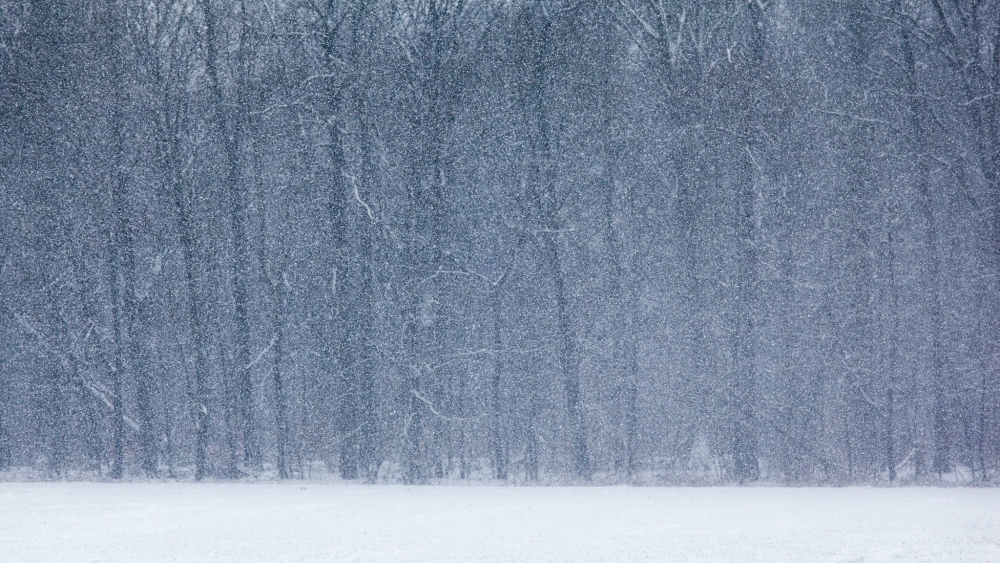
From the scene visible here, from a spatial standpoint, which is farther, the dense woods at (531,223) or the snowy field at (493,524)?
the dense woods at (531,223)

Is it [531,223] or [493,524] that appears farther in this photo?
[531,223]

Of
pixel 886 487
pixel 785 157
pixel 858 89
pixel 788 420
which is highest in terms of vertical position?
pixel 858 89

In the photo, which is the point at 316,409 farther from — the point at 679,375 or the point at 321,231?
the point at 679,375

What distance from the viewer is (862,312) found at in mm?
21297

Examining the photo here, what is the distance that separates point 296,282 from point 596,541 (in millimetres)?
12844

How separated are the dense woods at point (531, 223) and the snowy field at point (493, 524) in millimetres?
3811

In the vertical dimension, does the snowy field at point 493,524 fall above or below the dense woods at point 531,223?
below

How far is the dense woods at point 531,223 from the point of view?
20.8 metres

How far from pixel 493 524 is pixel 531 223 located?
9386 mm

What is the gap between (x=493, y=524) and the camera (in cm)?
1401

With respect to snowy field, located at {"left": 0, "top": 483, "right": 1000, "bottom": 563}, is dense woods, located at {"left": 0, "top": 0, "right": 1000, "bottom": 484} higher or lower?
higher

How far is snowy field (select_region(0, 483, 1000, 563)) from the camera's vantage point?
11828mm

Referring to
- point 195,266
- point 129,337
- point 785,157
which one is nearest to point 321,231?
point 195,266

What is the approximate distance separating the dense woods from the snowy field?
3.81 metres
